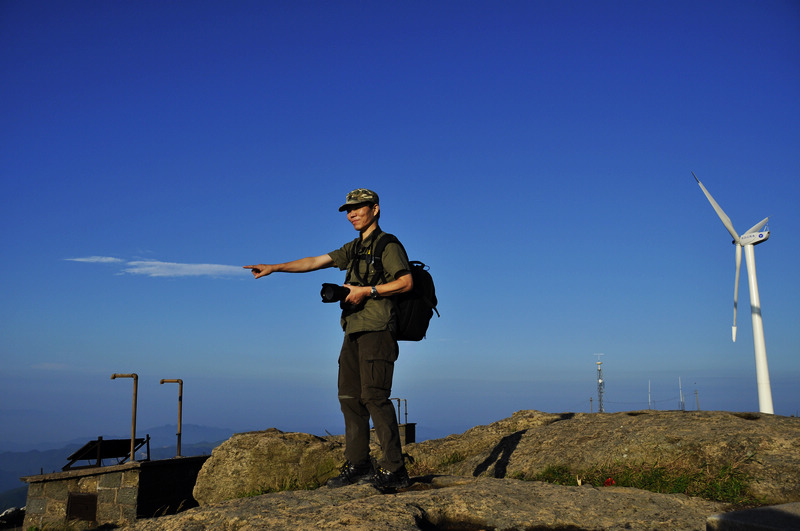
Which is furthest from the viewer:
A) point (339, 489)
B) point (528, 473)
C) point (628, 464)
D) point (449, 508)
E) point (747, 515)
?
point (528, 473)

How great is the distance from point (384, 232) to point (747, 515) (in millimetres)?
3457

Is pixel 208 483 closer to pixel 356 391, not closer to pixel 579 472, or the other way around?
pixel 356 391

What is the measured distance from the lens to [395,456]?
5.23 metres

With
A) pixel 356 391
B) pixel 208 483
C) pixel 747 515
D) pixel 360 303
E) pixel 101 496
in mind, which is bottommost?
pixel 101 496

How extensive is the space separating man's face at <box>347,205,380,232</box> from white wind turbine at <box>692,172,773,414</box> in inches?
1035

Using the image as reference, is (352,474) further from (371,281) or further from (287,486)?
(287,486)

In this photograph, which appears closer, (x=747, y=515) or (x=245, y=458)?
(x=747, y=515)

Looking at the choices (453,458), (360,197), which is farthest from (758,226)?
(360,197)

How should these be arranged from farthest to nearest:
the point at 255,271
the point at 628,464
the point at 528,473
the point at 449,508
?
1. the point at 528,473
2. the point at 628,464
3. the point at 255,271
4. the point at 449,508

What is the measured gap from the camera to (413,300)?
18.1ft

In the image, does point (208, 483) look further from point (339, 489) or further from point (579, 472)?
point (579, 472)

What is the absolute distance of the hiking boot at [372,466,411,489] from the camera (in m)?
5.20

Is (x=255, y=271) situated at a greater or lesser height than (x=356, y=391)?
greater

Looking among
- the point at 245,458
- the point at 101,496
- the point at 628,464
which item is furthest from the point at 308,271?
the point at 101,496
